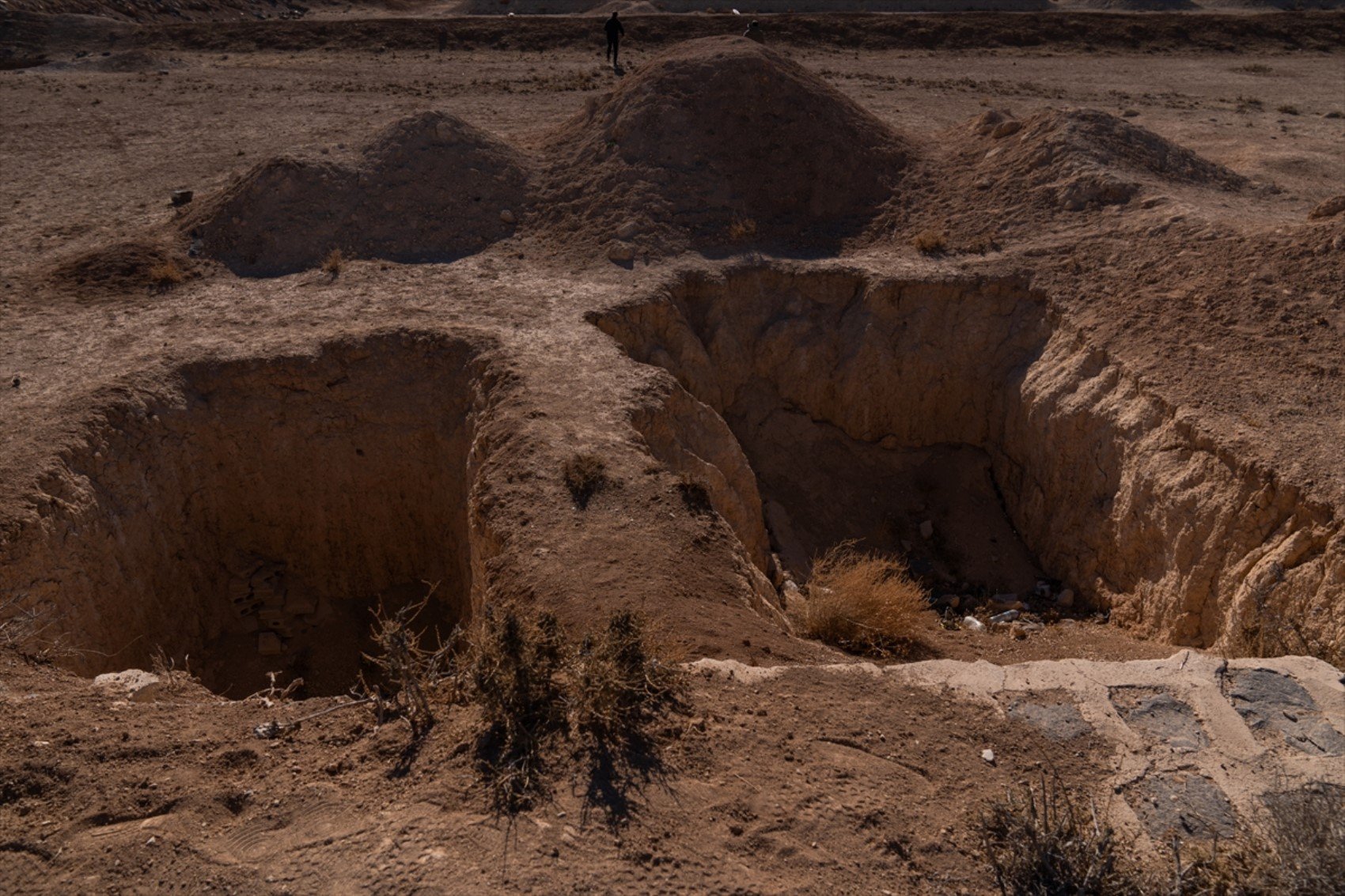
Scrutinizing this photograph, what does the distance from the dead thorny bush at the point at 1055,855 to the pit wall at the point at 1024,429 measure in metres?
2.81

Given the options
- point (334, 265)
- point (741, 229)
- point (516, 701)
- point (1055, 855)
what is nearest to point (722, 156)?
point (741, 229)

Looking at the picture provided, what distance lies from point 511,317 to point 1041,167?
7.60 m

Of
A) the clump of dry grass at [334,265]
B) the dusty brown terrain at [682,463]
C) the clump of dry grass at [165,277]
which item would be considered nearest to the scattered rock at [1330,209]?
the dusty brown terrain at [682,463]

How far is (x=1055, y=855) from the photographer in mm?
3854

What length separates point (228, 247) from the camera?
38.9 feet

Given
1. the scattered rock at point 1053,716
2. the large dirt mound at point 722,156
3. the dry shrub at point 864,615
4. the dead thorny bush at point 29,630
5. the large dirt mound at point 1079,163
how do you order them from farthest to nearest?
the large dirt mound at point 722,156 → the large dirt mound at point 1079,163 → the dry shrub at point 864,615 → the dead thorny bush at point 29,630 → the scattered rock at point 1053,716

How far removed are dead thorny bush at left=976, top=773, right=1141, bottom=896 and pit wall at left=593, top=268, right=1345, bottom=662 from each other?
2.81 metres

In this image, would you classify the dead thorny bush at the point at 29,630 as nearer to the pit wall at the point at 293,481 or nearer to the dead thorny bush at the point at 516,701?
the pit wall at the point at 293,481

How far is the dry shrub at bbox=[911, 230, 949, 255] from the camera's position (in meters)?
11.8

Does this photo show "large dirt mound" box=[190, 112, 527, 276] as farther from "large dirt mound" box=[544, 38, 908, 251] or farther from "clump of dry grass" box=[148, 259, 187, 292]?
"large dirt mound" box=[544, 38, 908, 251]

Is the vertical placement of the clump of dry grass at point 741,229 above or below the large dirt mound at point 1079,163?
below

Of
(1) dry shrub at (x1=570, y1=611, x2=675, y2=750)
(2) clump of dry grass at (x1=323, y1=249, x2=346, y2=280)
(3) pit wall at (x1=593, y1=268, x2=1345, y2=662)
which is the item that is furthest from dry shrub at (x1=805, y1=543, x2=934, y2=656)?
(2) clump of dry grass at (x1=323, y1=249, x2=346, y2=280)

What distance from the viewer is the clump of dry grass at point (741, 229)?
479 inches

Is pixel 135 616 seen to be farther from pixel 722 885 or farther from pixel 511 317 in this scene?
pixel 722 885
